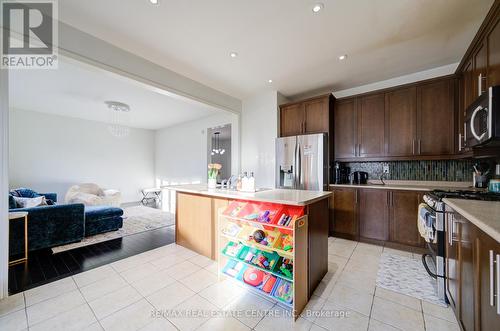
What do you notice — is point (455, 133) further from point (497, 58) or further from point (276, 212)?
point (276, 212)

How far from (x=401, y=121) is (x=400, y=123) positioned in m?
0.03

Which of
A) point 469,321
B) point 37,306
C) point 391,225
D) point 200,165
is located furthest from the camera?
point 200,165

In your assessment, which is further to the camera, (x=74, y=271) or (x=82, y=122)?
(x=82, y=122)

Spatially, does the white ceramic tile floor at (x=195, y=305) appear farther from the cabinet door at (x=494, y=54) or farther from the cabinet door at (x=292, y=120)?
the cabinet door at (x=292, y=120)

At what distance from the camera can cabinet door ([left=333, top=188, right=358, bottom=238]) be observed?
3.16 m

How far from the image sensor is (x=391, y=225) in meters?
2.87

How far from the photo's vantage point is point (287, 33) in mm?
2199

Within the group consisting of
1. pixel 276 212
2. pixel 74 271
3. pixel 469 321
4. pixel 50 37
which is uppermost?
pixel 50 37

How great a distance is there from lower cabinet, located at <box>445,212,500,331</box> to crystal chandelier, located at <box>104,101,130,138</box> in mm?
5648

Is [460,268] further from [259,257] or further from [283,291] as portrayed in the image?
[259,257]

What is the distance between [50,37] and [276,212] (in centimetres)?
286

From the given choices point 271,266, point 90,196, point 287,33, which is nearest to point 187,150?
point 90,196

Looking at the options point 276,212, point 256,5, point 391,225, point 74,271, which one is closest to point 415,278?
point 391,225

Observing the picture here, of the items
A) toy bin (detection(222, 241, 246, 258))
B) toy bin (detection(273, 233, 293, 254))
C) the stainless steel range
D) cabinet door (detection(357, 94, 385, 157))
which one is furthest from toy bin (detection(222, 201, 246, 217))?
cabinet door (detection(357, 94, 385, 157))
